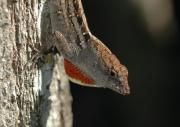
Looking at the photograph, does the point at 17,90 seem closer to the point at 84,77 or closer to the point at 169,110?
the point at 84,77

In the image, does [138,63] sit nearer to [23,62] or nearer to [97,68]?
[97,68]

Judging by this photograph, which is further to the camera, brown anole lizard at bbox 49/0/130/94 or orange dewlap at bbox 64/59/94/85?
orange dewlap at bbox 64/59/94/85

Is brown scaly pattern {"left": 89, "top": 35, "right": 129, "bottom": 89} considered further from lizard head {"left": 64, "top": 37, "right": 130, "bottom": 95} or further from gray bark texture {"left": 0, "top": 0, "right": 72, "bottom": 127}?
gray bark texture {"left": 0, "top": 0, "right": 72, "bottom": 127}

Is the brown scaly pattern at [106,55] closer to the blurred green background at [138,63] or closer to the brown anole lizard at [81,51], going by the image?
the brown anole lizard at [81,51]

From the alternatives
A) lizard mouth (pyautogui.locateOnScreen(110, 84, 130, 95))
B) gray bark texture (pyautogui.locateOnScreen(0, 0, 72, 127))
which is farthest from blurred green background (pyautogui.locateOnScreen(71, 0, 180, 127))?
gray bark texture (pyautogui.locateOnScreen(0, 0, 72, 127))

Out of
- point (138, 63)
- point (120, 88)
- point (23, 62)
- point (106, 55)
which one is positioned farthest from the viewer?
point (138, 63)

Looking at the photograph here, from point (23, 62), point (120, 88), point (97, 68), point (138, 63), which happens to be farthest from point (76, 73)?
point (138, 63)

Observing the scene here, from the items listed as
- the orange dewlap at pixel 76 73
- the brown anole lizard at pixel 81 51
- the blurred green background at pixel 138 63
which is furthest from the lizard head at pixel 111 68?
the blurred green background at pixel 138 63
